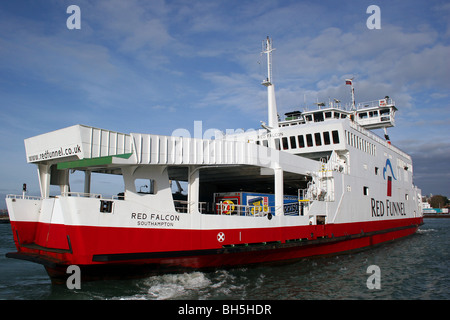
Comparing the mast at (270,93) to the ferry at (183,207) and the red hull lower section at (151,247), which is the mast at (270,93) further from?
the red hull lower section at (151,247)

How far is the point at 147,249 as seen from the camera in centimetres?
1071

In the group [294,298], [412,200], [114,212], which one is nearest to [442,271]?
[294,298]

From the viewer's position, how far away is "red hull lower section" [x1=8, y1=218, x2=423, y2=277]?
32.3 ft

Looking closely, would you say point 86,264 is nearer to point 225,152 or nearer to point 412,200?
point 225,152

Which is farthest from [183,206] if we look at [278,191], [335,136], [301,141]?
[335,136]

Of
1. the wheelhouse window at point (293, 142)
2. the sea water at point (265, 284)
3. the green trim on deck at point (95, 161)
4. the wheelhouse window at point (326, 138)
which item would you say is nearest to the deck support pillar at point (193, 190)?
the sea water at point (265, 284)

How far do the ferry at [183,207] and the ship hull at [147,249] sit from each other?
0.03m

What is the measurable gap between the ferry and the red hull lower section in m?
0.03

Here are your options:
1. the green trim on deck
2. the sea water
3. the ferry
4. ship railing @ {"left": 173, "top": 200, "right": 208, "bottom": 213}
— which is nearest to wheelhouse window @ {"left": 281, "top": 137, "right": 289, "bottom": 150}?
the ferry

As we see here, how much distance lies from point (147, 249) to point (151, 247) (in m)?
Answer: 0.14

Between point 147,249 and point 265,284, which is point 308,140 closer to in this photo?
point 265,284

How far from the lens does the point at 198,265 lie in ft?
39.4

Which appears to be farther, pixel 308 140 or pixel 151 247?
pixel 308 140
